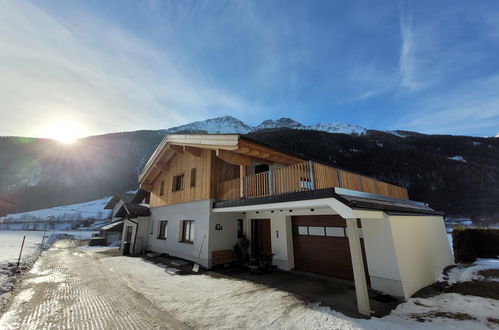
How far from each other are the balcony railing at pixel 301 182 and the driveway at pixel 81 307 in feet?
15.8

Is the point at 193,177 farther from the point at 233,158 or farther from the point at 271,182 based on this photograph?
the point at 271,182

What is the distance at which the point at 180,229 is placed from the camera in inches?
487

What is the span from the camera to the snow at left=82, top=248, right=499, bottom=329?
4.11 metres

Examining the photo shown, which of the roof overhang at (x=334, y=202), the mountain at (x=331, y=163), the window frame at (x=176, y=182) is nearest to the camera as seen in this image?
the roof overhang at (x=334, y=202)

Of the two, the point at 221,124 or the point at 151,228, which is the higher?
the point at 221,124

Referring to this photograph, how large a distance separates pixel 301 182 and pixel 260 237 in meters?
4.99

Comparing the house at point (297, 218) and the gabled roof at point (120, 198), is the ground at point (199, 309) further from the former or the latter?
the gabled roof at point (120, 198)

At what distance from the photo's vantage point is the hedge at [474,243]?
457 inches

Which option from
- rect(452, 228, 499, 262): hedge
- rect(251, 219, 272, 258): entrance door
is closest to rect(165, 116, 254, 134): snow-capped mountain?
rect(452, 228, 499, 262): hedge

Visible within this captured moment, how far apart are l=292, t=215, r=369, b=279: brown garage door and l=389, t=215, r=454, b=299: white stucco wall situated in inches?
51.5

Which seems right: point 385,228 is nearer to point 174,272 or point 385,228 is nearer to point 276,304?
point 276,304

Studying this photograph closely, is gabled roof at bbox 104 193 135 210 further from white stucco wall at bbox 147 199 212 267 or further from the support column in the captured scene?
the support column

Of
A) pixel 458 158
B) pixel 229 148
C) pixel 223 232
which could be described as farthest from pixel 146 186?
pixel 458 158

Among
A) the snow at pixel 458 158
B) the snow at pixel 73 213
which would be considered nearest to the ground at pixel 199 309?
the snow at pixel 458 158
